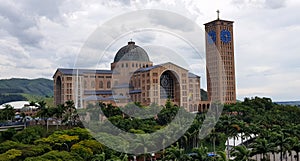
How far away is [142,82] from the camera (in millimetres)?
73000

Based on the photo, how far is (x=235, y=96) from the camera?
91312mm

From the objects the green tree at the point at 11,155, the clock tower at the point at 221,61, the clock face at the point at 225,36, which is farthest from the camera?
the clock face at the point at 225,36

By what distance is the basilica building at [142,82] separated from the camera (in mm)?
71938

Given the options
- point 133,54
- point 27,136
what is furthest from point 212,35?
point 27,136

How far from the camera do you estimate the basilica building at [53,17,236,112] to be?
236 feet

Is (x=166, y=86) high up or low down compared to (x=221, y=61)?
down

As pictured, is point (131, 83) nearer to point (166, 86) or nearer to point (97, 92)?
point (97, 92)

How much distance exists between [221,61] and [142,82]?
22.1 meters

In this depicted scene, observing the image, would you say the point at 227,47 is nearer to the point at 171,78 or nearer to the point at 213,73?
the point at 213,73

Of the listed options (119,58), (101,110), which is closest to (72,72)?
(119,58)

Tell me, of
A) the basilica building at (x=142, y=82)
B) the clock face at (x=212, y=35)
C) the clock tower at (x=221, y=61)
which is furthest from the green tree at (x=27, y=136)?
the clock face at (x=212, y=35)

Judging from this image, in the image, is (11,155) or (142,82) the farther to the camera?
(142,82)

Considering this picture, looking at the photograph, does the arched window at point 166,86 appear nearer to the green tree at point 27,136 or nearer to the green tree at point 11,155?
the green tree at point 27,136

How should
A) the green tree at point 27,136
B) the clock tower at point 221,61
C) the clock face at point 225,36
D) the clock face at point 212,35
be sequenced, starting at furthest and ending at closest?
the clock face at point 225,36
the clock face at point 212,35
the clock tower at point 221,61
the green tree at point 27,136
